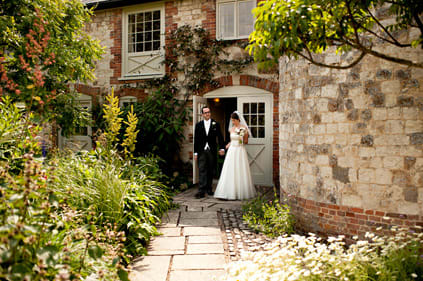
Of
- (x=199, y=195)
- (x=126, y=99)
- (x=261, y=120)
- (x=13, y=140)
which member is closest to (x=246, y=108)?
(x=261, y=120)

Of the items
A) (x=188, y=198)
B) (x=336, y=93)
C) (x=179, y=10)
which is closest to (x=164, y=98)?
(x=179, y=10)

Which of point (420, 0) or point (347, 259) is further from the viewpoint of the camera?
point (347, 259)

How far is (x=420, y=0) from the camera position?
2.36 m

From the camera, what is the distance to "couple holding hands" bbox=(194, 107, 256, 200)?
7.00m

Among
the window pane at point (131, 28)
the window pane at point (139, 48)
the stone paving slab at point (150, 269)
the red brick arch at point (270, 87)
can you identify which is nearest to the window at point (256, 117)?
the red brick arch at point (270, 87)

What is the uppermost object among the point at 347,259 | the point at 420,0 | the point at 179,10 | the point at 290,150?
the point at 179,10

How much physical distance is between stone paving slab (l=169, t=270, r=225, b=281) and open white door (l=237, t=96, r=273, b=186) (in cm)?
520

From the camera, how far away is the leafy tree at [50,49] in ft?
16.9

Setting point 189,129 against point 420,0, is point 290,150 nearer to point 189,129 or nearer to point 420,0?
point 420,0

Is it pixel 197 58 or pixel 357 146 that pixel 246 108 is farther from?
pixel 357 146

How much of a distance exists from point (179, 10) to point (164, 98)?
99.1 inches

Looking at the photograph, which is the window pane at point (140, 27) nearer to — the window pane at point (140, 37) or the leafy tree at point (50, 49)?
the window pane at point (140, 37)

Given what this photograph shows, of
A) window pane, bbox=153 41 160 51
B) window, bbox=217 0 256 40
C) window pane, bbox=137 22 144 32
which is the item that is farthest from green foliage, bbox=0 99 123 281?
window pane, bbox=137 22 144 32

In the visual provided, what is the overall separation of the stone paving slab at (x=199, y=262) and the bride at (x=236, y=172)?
311 cm
